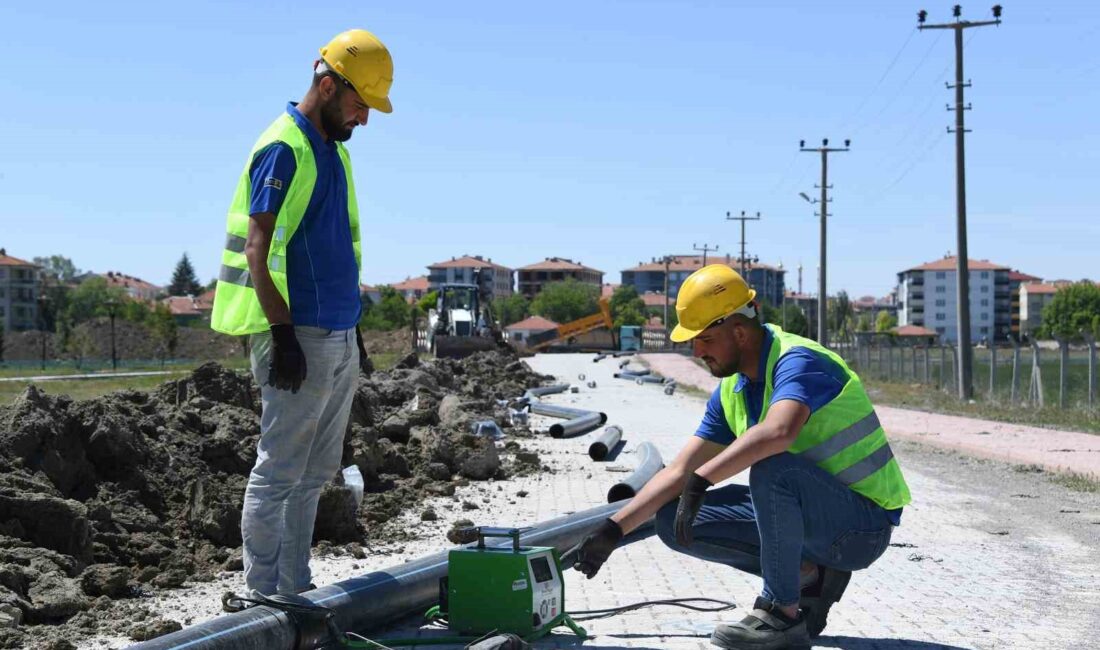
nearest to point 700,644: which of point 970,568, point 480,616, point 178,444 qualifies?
point 480,616

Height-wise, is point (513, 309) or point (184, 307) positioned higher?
point (184, 307)

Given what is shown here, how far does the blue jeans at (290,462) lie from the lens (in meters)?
5.04

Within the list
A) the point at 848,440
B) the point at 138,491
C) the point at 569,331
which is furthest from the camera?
the point at 569,331

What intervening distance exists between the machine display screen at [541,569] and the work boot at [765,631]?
29.1 inches

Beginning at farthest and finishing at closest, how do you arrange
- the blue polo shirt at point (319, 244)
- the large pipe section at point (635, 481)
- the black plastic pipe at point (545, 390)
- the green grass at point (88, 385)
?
the black plastic pipe at point (545, 390), the green grass at point (88, 385), the large pipe section at point (635, 481), the blue polo shirt at point (319, 244)

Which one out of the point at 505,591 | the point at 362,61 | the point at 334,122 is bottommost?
the point at 505,591

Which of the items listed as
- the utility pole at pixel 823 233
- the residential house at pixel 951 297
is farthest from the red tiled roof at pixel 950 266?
the utility pole at pixel 823 233

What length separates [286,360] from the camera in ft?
16.1

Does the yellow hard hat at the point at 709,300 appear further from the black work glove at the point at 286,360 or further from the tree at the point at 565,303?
the tree at the point at 565,303

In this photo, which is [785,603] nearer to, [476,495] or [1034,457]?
[476,495]

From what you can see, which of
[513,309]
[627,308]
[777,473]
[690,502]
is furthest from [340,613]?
[513,309]

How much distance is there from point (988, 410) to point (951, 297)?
171 meters

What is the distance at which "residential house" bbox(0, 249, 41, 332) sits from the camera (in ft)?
432

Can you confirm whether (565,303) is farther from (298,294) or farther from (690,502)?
(690,502)
